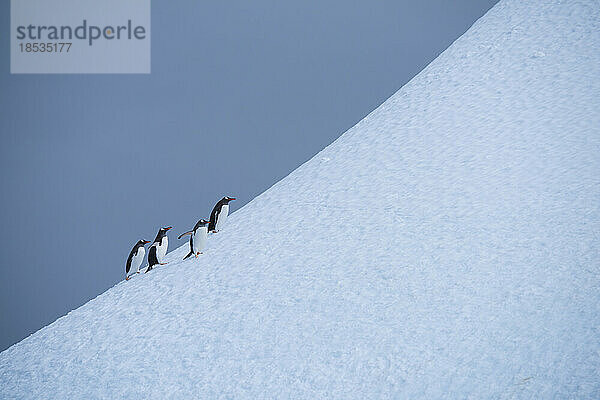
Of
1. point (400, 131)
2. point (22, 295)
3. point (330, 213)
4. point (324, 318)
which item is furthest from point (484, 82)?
point (22, 295)

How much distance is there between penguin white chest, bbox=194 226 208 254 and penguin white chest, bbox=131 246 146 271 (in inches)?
11.9

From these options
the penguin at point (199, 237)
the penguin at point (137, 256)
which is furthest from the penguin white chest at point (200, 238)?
the penguin at point (137, 256)

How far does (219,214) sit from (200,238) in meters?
0.31

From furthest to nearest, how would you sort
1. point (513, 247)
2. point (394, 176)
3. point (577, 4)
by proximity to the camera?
point (577, 4), point (394, 176), point (513, 247)

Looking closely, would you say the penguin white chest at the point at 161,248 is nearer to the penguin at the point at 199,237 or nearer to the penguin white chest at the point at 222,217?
the penguin at the point at 199,237

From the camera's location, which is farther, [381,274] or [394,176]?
[394,176]

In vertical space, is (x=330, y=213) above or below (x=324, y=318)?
above

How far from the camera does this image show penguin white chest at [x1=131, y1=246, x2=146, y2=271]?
9.69 ft

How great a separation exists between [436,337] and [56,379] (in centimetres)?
140

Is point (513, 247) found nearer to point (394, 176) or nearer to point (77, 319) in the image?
point (394, 176)

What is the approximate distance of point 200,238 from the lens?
286 centimetres

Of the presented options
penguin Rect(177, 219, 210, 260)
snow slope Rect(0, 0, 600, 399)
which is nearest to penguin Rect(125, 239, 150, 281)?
snow slope Rect(0, 0, 600, 399)

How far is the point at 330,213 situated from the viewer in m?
2.90

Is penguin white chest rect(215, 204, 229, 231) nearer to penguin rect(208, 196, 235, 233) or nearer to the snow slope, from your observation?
penguin rect(208, 196, 235, 233)
